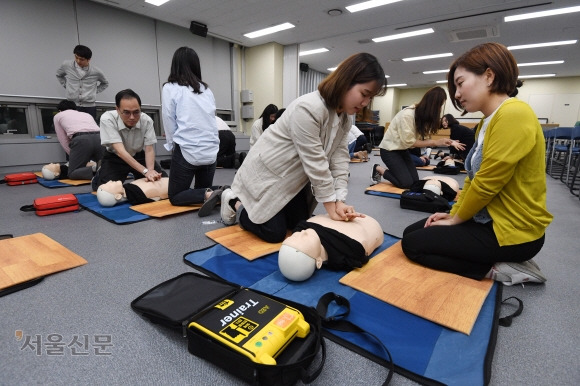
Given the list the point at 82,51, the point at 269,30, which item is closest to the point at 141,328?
→ the point at 82,51

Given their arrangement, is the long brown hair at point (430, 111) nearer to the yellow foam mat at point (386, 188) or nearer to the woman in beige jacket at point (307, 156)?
the yellow foam mat at point (386, 188)

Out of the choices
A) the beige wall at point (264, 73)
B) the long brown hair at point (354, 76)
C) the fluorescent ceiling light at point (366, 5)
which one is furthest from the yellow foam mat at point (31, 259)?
the beige wall at point (264, 73)

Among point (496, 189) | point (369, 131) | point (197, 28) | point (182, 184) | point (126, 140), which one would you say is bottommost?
point (182, 184)

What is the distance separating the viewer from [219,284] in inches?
42.8

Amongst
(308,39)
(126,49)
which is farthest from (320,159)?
(308,39)

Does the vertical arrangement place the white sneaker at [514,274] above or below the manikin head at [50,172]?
below

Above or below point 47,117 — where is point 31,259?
below

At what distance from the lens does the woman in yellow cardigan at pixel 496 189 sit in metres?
1.09

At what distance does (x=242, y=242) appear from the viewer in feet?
5.32

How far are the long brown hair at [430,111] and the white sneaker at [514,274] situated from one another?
1.77 m

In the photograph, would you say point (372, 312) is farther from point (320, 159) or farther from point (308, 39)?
point (308, 39)

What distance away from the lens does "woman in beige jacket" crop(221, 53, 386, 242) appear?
1.27 meters

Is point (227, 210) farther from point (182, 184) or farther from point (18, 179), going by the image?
point (18, 179)

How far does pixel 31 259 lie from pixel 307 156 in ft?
4.40
